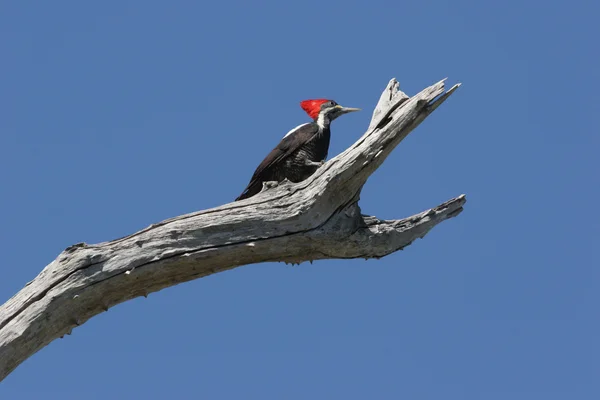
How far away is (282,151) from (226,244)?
203 centimetres

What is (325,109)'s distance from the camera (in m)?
9.07

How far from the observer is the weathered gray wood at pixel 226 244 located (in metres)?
6.02

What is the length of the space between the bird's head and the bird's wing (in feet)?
2.17

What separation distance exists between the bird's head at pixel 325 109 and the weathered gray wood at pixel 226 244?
7.40ft

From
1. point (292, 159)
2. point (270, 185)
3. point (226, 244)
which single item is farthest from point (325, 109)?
point (226, 244)

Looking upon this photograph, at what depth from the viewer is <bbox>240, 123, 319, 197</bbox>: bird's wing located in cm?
816

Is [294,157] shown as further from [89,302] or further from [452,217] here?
[89,302]

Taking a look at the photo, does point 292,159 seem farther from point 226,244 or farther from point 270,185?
point 226,244

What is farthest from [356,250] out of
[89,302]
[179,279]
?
[89,302]

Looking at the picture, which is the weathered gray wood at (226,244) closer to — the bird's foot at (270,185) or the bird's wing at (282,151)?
the bird's foot at (270,185)

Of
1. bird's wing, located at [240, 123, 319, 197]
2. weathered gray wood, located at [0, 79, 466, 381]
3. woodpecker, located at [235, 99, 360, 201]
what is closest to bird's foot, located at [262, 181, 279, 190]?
weathered gray wood, located at [0, 79, 466, 381]

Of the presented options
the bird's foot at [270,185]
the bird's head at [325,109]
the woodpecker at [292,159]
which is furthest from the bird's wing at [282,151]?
the bird's foot at [270,185]

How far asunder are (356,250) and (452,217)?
917 mm

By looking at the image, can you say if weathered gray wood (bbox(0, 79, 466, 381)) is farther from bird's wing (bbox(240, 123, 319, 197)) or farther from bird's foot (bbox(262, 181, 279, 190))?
bird's wing (bbox(240, 123, 319, 197))
